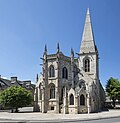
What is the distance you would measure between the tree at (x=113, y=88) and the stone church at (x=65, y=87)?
13.1 ft

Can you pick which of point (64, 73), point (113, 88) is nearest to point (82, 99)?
point (64, 73)

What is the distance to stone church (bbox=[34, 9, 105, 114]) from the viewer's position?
2181 inches

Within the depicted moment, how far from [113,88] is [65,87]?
17485 millimetres

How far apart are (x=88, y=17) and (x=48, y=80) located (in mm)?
26897

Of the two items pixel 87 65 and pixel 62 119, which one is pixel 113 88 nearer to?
pixel 87 65

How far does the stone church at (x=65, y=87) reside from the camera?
2181 inches

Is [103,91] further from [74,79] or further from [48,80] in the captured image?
[48,80]

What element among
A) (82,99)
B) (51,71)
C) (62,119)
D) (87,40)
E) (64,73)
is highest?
(87,40)

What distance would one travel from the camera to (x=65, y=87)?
57250 millimetres

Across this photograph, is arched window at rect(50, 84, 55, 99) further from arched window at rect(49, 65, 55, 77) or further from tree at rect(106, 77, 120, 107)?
tree at rect(106, 77, 120, 107)

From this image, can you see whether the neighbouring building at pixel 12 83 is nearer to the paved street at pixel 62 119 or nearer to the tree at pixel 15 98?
the tree at pixel 15 98

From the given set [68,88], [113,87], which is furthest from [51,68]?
[113,87]

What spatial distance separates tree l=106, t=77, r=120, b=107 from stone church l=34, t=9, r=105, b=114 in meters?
4.00

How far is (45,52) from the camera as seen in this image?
61438mm
